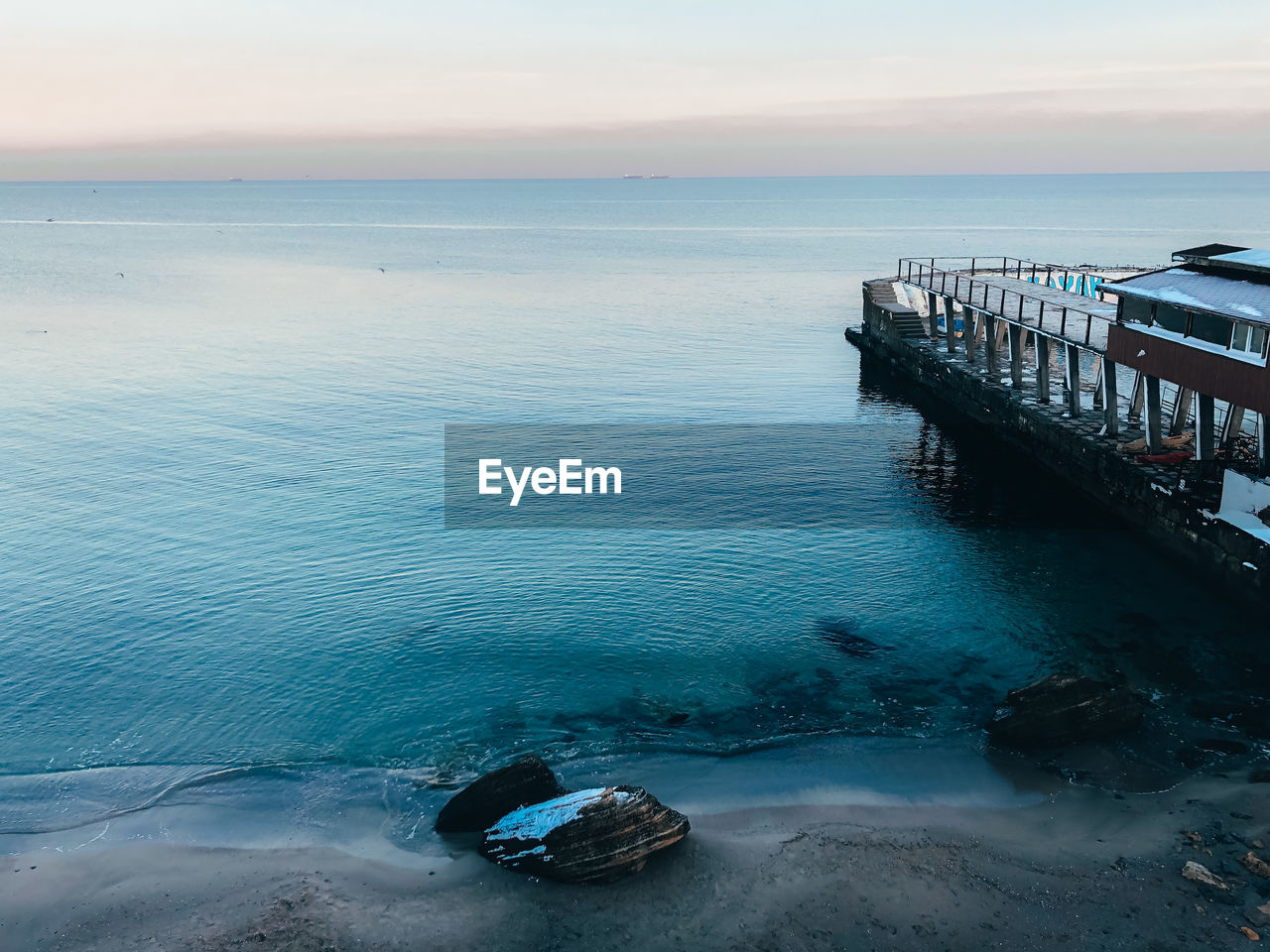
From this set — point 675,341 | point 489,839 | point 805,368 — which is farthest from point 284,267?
point 489,839

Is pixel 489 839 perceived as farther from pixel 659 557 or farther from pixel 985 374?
pixel 985 374

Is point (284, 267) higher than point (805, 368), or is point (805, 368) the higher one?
point (284, 267)

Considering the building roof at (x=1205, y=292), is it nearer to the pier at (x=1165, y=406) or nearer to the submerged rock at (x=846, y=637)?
the pier at (x=1165, y=406)

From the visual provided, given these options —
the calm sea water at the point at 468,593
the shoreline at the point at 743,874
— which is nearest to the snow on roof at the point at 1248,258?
the calm sea water at the point at 468,593

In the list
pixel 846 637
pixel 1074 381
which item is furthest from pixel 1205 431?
pixel 846 637

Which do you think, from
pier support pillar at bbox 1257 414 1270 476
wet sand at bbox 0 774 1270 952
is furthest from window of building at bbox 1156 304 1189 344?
wet sand at bbox 0 774 1270 952

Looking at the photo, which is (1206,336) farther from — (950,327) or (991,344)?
(950,327)
